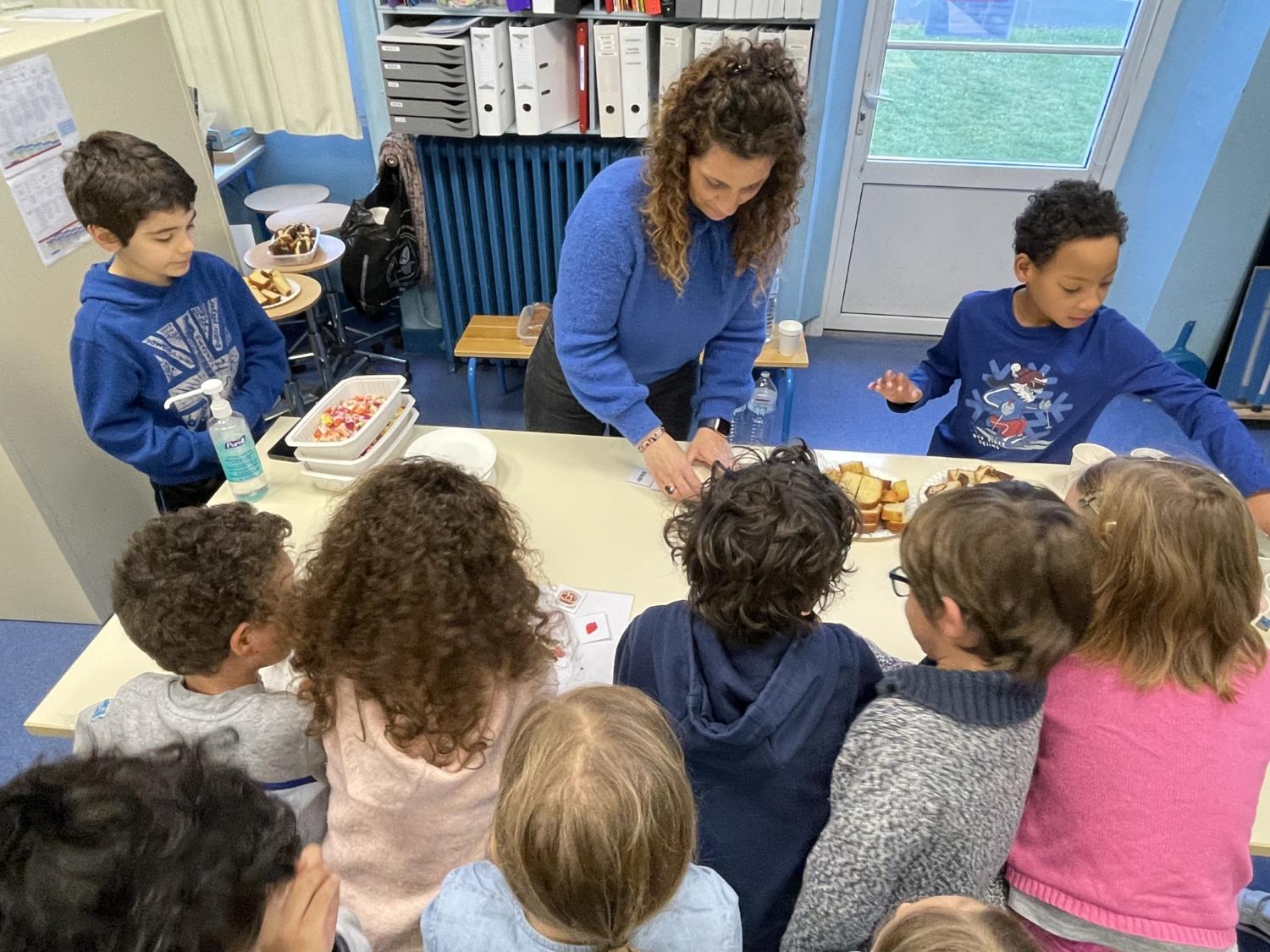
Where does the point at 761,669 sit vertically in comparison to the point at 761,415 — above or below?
above

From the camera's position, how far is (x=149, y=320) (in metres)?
1.78

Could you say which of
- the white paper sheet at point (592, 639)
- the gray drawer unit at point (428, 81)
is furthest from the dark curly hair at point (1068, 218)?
the gray drawer unit at point (428, 81)

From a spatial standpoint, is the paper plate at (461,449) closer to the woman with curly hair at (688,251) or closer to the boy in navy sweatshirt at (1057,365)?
the woman with curly hair at (688,251)

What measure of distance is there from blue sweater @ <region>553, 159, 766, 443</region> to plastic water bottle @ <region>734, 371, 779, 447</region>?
1.35 m

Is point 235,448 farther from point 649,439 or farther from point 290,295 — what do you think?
point 290,295

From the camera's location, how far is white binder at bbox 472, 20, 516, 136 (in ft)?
9.25

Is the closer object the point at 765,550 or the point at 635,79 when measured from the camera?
the point at 765,550

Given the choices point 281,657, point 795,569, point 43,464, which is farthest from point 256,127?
point 795,569

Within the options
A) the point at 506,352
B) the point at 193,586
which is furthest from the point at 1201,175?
the point at 193,586

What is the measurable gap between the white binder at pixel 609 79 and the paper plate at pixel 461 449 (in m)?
1.75

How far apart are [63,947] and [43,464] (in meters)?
2.04

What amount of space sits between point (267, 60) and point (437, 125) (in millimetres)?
924

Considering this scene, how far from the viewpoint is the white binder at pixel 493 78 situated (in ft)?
9.25

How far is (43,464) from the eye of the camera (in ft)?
7.01
